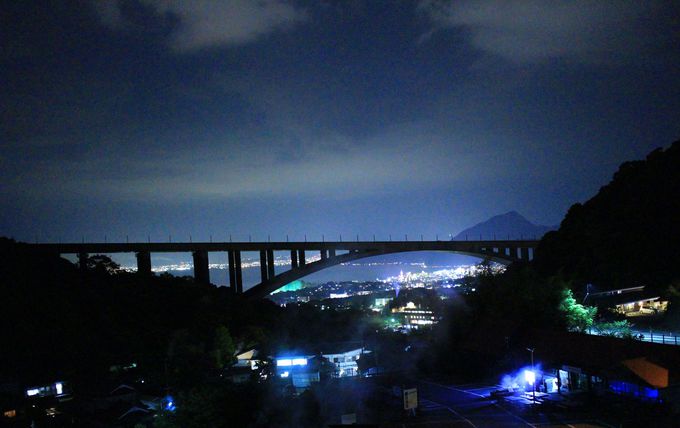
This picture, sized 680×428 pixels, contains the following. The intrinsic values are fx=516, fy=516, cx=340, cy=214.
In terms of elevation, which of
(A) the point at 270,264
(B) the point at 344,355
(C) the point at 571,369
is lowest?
(B) the point at 344,355

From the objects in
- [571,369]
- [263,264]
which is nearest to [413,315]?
[263,264]

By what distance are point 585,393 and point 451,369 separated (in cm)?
629

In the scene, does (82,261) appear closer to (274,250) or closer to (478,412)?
(274,250)

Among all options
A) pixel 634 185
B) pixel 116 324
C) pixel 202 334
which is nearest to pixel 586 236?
pixel 634 185

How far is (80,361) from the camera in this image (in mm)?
23141

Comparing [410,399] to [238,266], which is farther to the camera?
[238,266]

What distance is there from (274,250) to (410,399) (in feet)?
90.0

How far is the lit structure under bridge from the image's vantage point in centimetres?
3769

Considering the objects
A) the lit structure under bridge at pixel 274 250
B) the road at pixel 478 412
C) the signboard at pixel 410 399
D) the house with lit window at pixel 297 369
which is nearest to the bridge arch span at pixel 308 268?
the lit structure under bridge at pixel 274 250

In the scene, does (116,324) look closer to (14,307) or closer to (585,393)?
(14,307)

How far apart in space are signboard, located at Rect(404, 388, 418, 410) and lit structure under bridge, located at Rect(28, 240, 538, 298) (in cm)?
2467

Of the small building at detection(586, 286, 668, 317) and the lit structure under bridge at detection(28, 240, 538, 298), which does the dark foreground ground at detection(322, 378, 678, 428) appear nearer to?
the small building at detection(586, 286, 668, 317)

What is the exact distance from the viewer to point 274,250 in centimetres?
4094

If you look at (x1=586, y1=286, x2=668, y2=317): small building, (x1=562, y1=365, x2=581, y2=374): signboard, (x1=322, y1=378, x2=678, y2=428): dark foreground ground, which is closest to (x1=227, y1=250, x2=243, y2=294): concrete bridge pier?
(x1=322, y1=378, x2=678, y2=428): dark foreground ground
